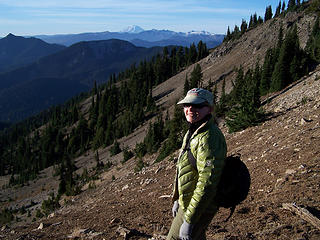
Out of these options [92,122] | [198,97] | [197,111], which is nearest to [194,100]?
[198,97]

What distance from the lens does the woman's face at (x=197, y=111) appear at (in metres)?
3.85

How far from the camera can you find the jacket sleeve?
11.4ft

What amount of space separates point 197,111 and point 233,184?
3.94ft

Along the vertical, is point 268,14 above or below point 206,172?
above

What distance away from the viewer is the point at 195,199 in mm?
3555

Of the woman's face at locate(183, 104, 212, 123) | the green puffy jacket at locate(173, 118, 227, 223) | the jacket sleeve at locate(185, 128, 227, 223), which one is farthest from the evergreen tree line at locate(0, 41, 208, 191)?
the jacket sleeve at locate(185, 128, 227, 223)

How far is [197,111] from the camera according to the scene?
3.87 metres

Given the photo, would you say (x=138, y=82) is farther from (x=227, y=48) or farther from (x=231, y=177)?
(x=231, y=177)

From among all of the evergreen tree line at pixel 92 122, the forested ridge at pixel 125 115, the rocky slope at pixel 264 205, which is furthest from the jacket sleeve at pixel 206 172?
the evergreen tree line at pixel 92 122

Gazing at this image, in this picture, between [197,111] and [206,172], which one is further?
[197,111]

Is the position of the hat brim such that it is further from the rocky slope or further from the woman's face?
the rocky slope

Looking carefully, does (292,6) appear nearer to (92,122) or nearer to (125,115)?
(125,115)

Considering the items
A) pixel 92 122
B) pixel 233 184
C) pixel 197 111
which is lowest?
pixel 92 122

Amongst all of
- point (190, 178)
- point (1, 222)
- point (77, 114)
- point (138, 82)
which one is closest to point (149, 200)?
point (190, 178)
